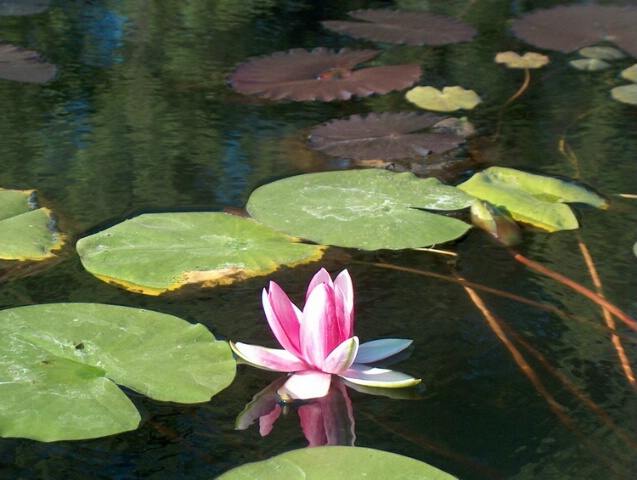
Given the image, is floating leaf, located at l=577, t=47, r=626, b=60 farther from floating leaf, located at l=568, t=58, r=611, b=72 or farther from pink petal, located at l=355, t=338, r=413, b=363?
pink petal, located at l=355, t=338, r=413, b=363

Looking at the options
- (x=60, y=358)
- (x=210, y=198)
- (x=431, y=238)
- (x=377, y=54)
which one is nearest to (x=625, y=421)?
(x=431, y=238)

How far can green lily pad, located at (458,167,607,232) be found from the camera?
5.20 ft

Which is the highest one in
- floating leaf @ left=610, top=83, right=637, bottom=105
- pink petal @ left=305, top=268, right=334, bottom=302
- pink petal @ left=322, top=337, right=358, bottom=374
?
pink petal @ left=305, top=268, right=334, bottom=302

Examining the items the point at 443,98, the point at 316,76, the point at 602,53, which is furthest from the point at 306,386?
the point at 602,53

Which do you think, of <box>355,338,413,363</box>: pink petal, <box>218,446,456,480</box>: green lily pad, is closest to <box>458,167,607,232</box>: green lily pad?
<box>355,338,413,363</box>: pink petal

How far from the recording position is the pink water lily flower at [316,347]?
106 centimetres

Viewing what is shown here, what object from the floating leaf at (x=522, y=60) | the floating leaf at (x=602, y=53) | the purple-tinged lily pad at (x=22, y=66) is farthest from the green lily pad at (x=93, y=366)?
the floating leaf at (x=602, y=53)

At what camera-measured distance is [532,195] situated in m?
1.68

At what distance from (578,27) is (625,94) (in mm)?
680

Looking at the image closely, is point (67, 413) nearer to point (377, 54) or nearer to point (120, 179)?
point (120, 179)

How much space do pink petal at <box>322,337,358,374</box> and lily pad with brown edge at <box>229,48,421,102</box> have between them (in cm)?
125

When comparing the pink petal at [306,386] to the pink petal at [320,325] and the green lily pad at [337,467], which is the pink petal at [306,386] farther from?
the green lily pad at [337,467]

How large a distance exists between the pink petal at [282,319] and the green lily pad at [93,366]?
0.08m

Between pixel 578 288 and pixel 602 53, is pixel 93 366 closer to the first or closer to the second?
pixel 578 288
